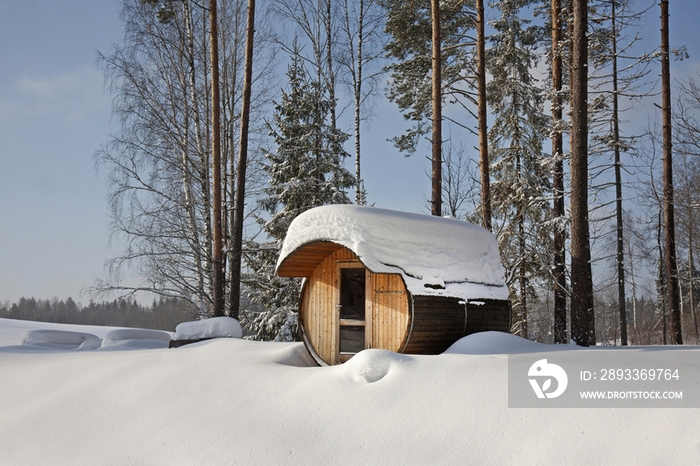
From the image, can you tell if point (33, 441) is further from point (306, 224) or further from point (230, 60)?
point (230, 60)

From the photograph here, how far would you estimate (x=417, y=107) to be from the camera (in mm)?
15594

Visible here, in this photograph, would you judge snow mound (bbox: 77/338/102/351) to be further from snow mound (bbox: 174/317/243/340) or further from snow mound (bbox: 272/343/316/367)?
snow mound (bbox: 272/343/316/367)

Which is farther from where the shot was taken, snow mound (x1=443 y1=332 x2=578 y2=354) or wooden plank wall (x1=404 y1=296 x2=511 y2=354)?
wooden plank wall (x1=404 y1=296 x2=511 y2=354)

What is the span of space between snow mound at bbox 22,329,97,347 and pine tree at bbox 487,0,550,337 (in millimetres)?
11976

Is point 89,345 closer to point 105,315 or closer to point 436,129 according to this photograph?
point 436,129

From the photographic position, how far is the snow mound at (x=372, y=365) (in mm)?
5414

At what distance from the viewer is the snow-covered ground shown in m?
4.10

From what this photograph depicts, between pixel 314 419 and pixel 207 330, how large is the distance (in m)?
5.32

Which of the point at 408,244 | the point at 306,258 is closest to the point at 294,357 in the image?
the point at 306,258

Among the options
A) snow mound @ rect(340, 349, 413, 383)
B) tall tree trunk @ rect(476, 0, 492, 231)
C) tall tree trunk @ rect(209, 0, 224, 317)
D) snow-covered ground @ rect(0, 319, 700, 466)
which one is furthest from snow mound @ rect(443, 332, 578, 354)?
tall tree trunk @ rect(209, 0, 224, 317)

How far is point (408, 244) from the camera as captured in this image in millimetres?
7363

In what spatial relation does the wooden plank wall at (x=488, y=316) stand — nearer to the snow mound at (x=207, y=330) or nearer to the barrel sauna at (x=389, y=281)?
the barrel sauna at (x=389, y=281)

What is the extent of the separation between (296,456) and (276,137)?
1165cm

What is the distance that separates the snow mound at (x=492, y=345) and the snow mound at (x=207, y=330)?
4.62m
